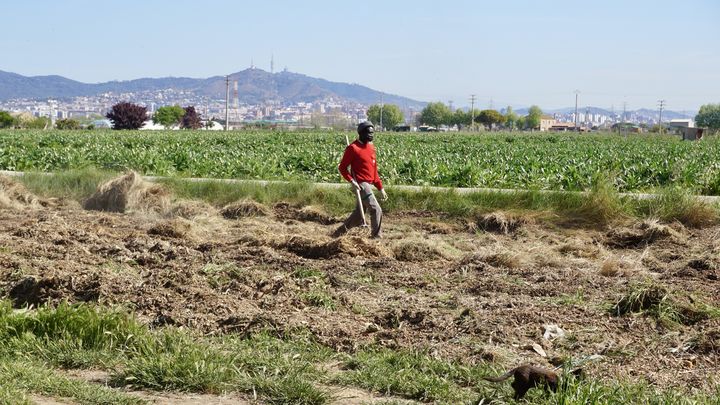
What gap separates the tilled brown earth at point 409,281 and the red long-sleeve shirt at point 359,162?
32.4 inches

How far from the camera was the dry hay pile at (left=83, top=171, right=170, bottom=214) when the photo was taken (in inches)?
615

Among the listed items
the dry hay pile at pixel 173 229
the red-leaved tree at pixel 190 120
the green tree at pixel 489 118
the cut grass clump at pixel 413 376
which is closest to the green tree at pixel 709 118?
the green tree at pixel 489 118

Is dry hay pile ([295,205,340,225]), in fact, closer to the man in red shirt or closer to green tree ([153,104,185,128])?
the man in red shirt

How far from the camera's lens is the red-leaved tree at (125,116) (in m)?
98.9

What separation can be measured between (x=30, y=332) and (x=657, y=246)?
8665mm

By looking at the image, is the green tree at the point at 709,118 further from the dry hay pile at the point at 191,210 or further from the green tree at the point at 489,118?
the dry hay pile at the point at 191,210

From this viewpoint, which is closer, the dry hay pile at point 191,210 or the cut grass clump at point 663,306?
the cut grass clump at point 663,306

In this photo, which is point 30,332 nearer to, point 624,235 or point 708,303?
point 708,303

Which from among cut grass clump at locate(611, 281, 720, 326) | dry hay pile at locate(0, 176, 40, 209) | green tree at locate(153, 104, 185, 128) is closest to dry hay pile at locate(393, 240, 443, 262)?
cut grass clump at locate(611, 281, 720, 326)

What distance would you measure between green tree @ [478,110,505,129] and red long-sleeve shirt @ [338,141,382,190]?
6962 inches

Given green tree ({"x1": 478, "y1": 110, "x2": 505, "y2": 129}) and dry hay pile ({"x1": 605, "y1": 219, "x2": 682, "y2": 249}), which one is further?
green tree ({"x1": 478, "y1": 110, "x2": 505, "y2": 129})

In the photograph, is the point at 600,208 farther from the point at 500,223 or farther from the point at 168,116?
the point at 168,116

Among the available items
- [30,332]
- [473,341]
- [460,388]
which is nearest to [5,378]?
[30,332]

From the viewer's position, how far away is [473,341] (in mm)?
6727
